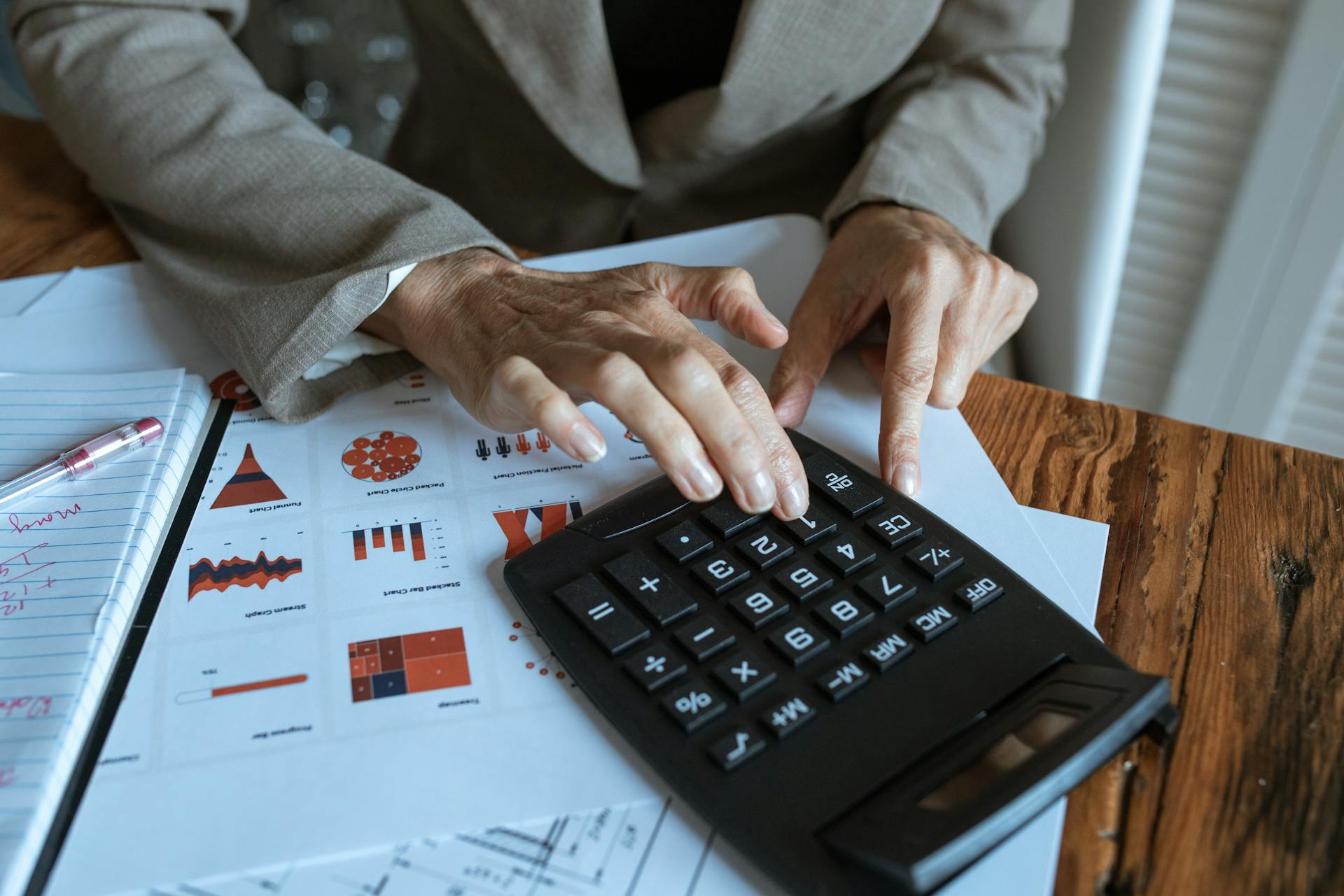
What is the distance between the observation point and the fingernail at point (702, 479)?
1.54 ft

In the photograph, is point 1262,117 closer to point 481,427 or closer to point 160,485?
point 481,427

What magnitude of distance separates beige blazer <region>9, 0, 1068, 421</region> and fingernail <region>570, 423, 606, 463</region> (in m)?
0.18

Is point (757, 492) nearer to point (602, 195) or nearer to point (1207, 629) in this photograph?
point (1207, 629)

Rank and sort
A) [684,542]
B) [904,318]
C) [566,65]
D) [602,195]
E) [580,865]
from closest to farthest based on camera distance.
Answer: [580,865] → [684,542] → [904,318] → [566,65] → [602,195]

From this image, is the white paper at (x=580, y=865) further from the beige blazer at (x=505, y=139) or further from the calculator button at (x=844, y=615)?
the beige blazer at (x=505, y=139)

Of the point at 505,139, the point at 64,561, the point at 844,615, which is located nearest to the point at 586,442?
the point at 844,615

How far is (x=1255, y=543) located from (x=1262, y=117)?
87 cm

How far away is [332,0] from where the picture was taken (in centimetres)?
193

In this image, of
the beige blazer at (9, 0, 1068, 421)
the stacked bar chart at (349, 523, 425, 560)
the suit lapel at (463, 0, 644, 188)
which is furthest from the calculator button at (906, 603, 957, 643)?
the suit lapel at (463, 0, 644, 188)

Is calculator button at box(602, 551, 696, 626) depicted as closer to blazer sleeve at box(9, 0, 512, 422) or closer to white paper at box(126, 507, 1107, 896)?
white paper at box(126, 507, 1107, 896)

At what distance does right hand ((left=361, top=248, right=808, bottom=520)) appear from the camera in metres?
0.47

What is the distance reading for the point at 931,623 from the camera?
0.42 meters

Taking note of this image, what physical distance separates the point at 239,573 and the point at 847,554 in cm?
30

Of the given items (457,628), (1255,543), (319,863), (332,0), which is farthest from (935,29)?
(332,0)
